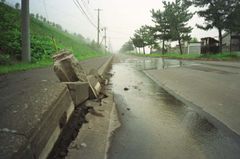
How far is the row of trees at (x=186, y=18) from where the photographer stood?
30953 millimetres

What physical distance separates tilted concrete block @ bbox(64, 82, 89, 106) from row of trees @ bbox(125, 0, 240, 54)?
30129 millimetres

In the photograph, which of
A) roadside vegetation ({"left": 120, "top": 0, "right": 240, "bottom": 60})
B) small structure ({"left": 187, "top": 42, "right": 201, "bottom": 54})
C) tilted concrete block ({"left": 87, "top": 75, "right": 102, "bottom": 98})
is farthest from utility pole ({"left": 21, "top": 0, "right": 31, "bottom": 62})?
small structure ({"left": 187, "top": 42, "right": 201, "bottom": 54})

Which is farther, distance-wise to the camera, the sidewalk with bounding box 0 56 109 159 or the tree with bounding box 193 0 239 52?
the tree with bounding box 193 0 239 52

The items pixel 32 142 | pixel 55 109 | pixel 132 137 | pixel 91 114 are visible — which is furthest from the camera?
pixel 91 114

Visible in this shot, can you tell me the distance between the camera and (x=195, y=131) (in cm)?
403

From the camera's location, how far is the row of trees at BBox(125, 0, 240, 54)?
3095 cm

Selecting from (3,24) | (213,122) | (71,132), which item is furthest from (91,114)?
(3,24)

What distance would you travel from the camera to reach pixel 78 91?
5312 millimetres

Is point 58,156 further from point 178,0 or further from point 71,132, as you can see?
point 178,0

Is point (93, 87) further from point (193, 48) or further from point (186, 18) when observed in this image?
point (193, 48)

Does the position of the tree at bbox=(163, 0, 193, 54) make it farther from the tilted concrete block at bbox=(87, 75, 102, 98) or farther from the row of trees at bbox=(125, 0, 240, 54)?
the tilted concrete block at bbox=(87, 75, 102, 98)

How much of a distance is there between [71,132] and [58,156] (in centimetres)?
97

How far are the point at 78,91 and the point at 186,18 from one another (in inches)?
1789

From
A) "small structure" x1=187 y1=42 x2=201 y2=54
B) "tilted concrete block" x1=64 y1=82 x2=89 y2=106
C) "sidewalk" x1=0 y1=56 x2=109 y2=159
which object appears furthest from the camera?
"small structure" x1=187 y1=42 x2=201 y2=54
